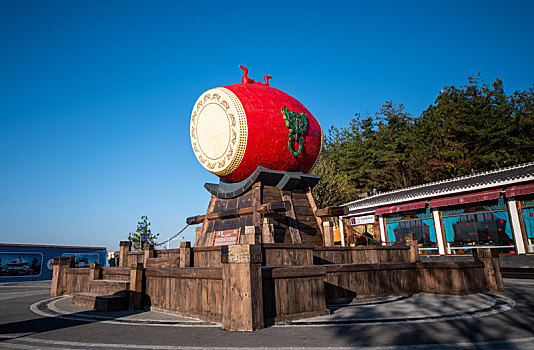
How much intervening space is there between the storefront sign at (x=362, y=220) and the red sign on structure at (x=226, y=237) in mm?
16251

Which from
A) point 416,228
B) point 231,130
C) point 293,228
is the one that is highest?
point 231,130

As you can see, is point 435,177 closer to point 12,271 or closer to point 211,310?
point 211,310

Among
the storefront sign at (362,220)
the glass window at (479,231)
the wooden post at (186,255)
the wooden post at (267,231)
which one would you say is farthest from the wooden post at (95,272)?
the storefront sign at (362,220)

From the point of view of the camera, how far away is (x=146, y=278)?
9.70 meters

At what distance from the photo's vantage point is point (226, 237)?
42.1 feet

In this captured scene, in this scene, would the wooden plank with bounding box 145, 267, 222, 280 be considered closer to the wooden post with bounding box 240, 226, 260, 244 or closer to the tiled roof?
the wooden post with bounding box 240, 226, 260, 244

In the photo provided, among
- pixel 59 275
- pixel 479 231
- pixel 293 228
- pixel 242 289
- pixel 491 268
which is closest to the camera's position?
pixel 242 289

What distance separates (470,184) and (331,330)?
57.3 ft

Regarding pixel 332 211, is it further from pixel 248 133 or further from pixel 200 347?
pixel 200 347

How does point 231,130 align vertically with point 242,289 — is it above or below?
above

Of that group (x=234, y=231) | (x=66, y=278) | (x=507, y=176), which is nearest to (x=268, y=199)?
(x=234, y=231)

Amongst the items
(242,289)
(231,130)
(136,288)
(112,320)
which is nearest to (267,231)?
(231,130)

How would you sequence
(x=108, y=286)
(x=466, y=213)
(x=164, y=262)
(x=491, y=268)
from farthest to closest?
(x=466, y=213) → (x=164, y=262) → (x=491, y=268) → (x=108, y=286)

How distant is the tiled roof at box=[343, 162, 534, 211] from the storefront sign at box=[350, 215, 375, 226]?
2.66 feet
